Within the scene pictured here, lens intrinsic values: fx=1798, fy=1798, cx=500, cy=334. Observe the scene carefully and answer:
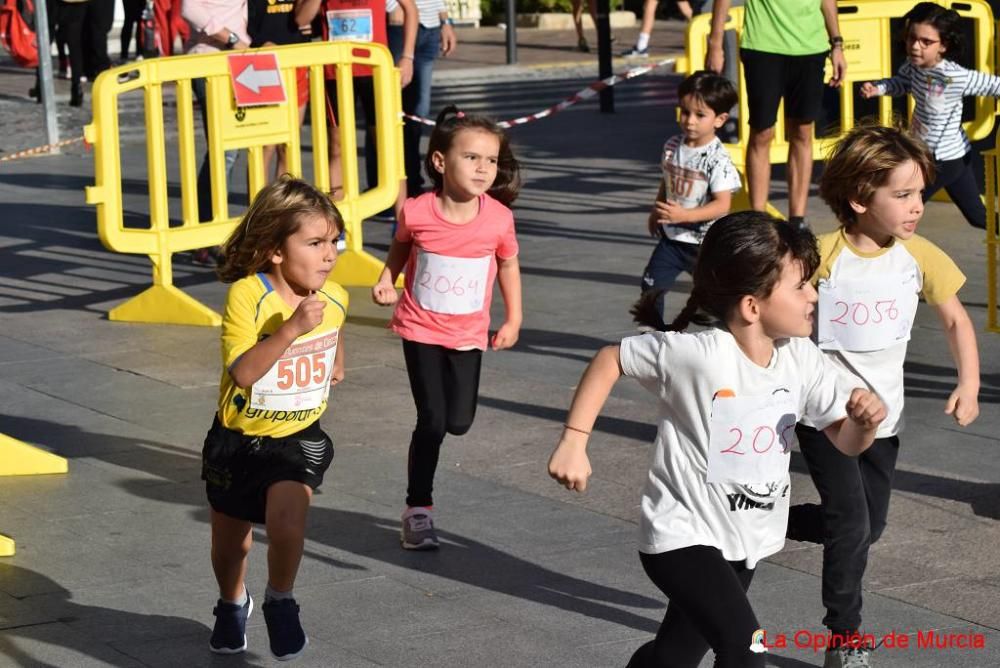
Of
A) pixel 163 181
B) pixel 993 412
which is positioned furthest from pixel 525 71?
pixel 993 412

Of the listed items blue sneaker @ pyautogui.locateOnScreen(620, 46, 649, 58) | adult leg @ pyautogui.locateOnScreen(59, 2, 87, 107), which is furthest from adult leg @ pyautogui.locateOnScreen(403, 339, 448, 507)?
blue sneaker @ pyautogui.locateOnScreen(620, 46, 649, 58)

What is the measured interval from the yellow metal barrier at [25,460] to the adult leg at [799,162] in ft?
19.3

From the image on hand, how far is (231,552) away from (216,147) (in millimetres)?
5770

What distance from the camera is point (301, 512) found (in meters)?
4.77

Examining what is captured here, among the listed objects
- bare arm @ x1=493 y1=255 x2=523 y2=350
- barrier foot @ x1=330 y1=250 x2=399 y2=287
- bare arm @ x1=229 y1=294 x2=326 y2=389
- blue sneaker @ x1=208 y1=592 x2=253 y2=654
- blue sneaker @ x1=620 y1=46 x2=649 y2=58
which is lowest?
blue sneaker @ x1=620 y1=46 x2=649 y2=58

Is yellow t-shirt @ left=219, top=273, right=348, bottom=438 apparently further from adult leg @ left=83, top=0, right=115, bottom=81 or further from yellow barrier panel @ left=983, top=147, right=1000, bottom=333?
adult leg @ left=83, top=0, right=115, bottom=81

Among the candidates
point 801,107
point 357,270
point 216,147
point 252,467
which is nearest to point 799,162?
point 801,107

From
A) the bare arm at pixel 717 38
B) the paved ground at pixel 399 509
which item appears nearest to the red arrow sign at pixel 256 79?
the paved ground at pixel 399 509

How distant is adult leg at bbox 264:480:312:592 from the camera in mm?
4723

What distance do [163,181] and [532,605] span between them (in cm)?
543

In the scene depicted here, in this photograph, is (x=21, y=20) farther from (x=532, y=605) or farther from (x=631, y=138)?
(x=532, y=605)

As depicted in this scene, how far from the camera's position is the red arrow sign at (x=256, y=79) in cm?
1030

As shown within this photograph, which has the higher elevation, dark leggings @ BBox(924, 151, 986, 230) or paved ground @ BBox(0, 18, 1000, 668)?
dark leggings @ BBox(924, 151, 986, 230)

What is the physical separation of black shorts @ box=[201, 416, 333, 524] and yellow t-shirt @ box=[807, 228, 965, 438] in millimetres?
1500
